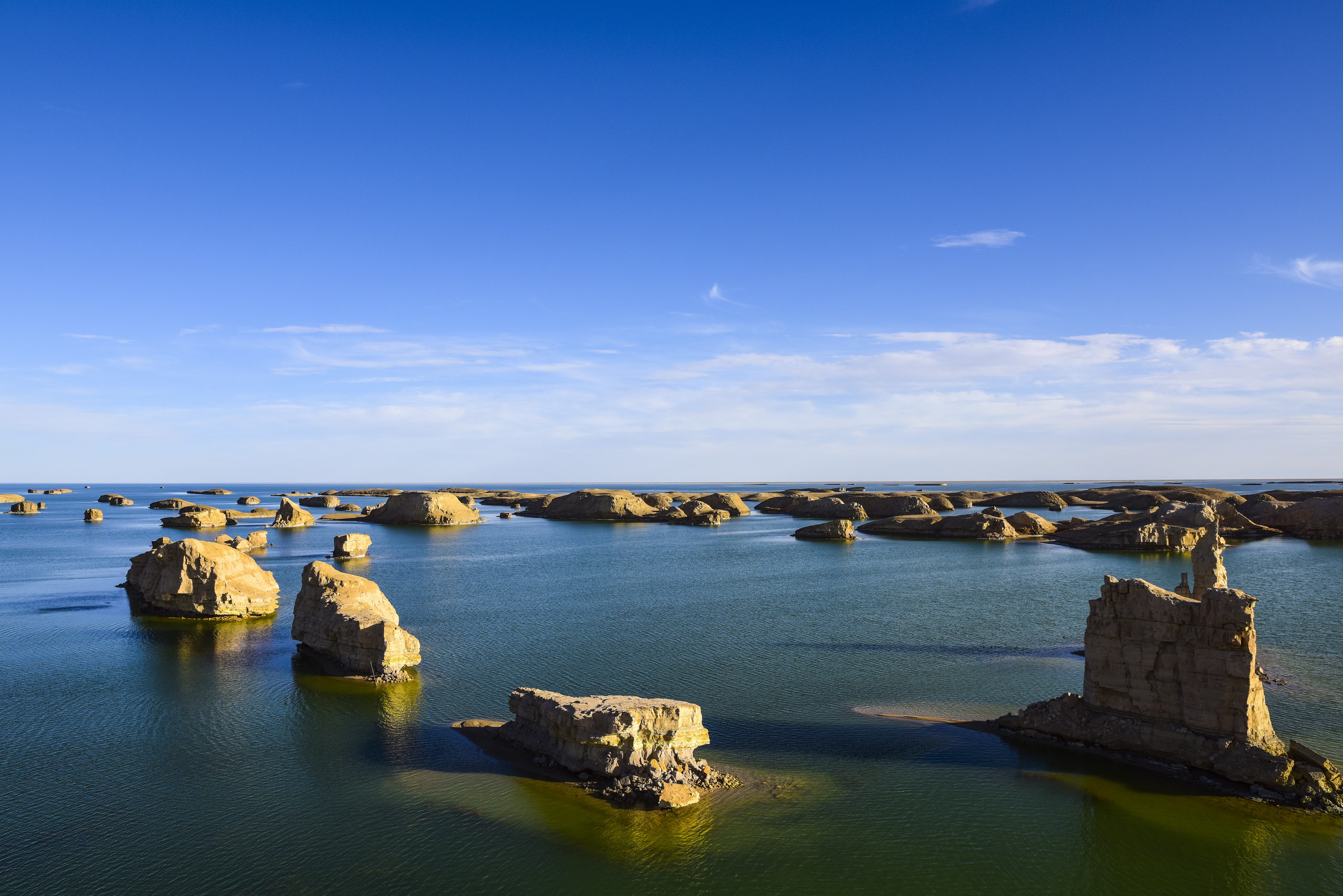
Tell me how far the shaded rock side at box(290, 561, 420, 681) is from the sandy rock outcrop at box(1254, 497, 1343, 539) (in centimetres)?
10916

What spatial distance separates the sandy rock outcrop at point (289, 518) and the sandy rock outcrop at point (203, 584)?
69.3m

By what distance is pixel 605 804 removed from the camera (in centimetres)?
2134

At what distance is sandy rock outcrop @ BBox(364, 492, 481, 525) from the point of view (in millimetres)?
124312

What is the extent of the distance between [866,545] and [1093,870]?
76.3 meters

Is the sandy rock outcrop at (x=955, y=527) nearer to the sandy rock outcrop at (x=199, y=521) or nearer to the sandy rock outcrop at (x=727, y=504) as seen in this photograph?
the sandy rock outcrop at (x=727, y=504)

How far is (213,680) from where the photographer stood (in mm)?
33938

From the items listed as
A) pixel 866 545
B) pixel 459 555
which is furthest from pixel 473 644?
pixel 866 545

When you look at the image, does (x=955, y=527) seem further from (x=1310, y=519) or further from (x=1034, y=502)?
(x=1034, y=502)

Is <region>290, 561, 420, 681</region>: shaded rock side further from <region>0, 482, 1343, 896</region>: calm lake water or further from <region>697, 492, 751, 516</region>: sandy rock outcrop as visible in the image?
<region>697, 492, 751, 516</region>: sandy rock outcrop

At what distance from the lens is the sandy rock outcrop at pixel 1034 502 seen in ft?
586

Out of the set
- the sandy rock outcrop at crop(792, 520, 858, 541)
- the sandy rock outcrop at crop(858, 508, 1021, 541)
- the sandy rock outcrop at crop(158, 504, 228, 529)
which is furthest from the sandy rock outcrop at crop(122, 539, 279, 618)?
the sandy rock outcrop at crop(858, 508, 1021, 541)

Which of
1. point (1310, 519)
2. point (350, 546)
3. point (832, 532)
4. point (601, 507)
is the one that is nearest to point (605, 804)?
point (350, 546)

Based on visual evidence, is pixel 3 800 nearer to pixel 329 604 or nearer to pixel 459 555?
pixel 329 604

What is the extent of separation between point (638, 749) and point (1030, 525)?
92.6 m
